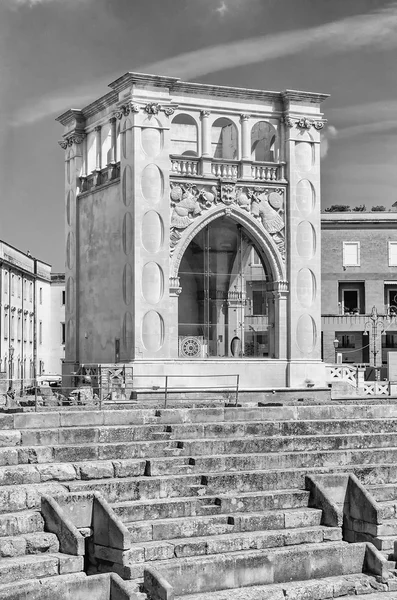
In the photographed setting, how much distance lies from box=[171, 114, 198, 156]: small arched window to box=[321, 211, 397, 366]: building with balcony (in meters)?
21.7

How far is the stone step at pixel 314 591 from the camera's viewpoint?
58.4 ft

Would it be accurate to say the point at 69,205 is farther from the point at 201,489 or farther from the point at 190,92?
the point at 201,489

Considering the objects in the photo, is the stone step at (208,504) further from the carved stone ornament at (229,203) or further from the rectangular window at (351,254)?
the rectangular window at (351,254)

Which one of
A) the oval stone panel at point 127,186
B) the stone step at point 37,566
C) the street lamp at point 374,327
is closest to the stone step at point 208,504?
the stone step at point 37,566

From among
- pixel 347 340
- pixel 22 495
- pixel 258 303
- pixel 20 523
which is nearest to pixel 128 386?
pixel 258 303

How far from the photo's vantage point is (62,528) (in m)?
18.0

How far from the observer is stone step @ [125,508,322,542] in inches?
737

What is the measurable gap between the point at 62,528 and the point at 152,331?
60.6ft

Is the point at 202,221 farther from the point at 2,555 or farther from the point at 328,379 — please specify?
the point at 2,555

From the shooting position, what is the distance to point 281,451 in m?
23.1

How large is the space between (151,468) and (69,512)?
258 centimetres

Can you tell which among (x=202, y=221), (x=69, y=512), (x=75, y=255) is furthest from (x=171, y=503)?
(x=75, y=255)

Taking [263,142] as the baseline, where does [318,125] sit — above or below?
above

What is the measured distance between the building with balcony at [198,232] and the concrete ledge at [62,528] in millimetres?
17290
